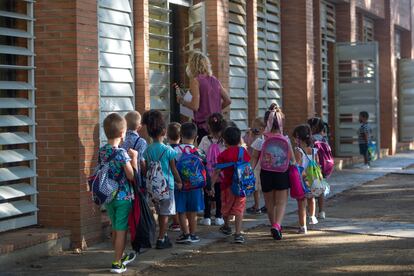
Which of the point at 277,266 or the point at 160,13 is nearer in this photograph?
the point at 277,266

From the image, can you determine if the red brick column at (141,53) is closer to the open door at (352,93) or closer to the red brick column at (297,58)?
the red brick column at (297,58)

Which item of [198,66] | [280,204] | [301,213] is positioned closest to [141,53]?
[198,66]

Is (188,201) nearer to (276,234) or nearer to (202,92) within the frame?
(276,234)

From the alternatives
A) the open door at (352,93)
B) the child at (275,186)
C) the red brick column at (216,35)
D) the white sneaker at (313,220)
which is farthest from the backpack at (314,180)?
the open door at (352,93)

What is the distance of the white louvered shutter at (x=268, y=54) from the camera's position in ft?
51.2

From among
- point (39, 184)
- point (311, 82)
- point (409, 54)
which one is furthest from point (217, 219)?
point (409, 54)

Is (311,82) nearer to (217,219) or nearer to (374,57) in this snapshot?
(374,57)

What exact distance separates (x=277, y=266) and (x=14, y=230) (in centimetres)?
277

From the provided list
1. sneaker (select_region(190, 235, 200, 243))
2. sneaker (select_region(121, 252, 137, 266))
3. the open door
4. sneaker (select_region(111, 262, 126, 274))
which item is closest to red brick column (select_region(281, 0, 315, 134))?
the open door

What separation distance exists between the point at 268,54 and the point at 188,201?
7934mm

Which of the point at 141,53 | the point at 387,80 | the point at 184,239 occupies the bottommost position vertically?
the point at 184,239

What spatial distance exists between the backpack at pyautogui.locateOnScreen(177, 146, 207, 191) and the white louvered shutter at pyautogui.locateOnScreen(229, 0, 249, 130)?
5.21m

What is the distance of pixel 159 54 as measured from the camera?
11.6 m

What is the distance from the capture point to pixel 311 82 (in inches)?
681
